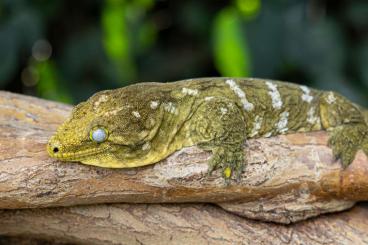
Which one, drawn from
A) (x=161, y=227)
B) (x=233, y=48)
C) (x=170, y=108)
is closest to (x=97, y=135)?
(x=170, y=108)

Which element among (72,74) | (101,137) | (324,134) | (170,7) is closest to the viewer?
(101,137)

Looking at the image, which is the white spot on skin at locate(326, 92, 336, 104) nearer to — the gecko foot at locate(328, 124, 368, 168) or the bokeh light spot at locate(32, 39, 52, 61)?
the gecko foot at locate(328, 124, 368, 168)

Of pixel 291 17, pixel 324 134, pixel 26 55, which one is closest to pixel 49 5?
pixel 26 55

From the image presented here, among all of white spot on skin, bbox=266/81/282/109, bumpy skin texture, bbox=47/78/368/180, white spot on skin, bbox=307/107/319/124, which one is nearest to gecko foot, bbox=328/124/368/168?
bumpy skin texture, bbox=47/78/368/180

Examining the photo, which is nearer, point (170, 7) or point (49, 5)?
point (49, 5)

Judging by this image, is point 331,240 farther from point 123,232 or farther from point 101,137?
point 101,137
